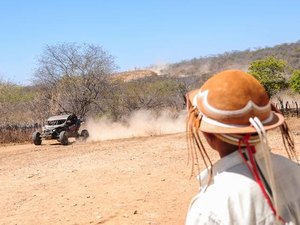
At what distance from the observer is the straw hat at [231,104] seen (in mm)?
1597

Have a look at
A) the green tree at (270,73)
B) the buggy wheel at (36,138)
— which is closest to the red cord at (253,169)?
the buggy wheel at (36,138)

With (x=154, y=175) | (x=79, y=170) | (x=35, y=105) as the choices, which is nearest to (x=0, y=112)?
(x=35, y=105)

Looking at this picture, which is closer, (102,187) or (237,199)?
(237,199)

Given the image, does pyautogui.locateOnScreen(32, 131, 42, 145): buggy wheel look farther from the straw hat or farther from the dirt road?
the straw hat

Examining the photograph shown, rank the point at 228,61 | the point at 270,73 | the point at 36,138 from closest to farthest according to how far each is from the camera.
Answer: the point at 36,138 → the point at 270,73 → the point at 228,61

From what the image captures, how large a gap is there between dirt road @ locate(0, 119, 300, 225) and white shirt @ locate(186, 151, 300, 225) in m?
4.96

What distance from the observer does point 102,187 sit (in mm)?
8789

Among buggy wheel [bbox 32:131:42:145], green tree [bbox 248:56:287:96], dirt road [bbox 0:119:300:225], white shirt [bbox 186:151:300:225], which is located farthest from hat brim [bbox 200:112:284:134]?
green tree [bbox 248:56:287:96]

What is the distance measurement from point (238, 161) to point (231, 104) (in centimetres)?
21

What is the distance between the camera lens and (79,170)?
10914 millimetres

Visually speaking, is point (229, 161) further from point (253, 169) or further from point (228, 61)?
point (228, 61)

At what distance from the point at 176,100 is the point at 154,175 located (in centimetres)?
2025

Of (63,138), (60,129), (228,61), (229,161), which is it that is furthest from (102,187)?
(228,61)

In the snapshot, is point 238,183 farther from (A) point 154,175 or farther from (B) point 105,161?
(B) point 105,161
